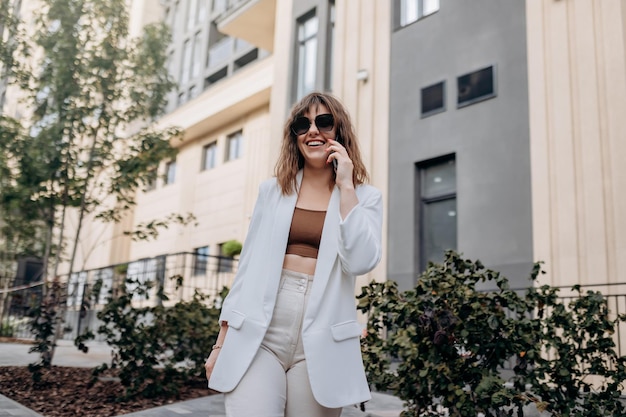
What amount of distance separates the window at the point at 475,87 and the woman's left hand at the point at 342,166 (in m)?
9.15

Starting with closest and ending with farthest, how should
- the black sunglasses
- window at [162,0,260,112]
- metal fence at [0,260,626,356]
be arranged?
the black sunglasses → metal fence at [0,260,626,356] → window at [162,0,260,112]

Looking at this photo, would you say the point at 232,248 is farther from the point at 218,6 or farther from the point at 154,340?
the point at 218,6

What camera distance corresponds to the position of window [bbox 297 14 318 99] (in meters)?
16.0

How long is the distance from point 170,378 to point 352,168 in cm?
530

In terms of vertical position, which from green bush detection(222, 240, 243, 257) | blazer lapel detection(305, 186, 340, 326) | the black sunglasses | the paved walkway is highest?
green bush detection(222, 240, 243, 257)

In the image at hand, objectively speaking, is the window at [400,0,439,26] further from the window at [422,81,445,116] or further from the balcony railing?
the balcony railing

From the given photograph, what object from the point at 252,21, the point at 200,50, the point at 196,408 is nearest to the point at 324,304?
the point at 196,408

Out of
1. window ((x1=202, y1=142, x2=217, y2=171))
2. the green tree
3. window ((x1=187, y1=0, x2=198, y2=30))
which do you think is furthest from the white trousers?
window ((x1=187, y1=0, x2=198, y2=30))

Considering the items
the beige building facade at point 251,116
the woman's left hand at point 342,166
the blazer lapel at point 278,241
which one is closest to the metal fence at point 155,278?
the beige building facade at point 251,116

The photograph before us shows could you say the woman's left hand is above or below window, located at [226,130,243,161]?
below

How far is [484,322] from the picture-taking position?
15.5 ft

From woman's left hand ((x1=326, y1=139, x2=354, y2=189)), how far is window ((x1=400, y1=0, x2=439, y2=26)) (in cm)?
1097

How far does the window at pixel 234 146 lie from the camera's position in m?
22.2

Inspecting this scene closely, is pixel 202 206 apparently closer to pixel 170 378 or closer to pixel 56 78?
pixel 56 78
